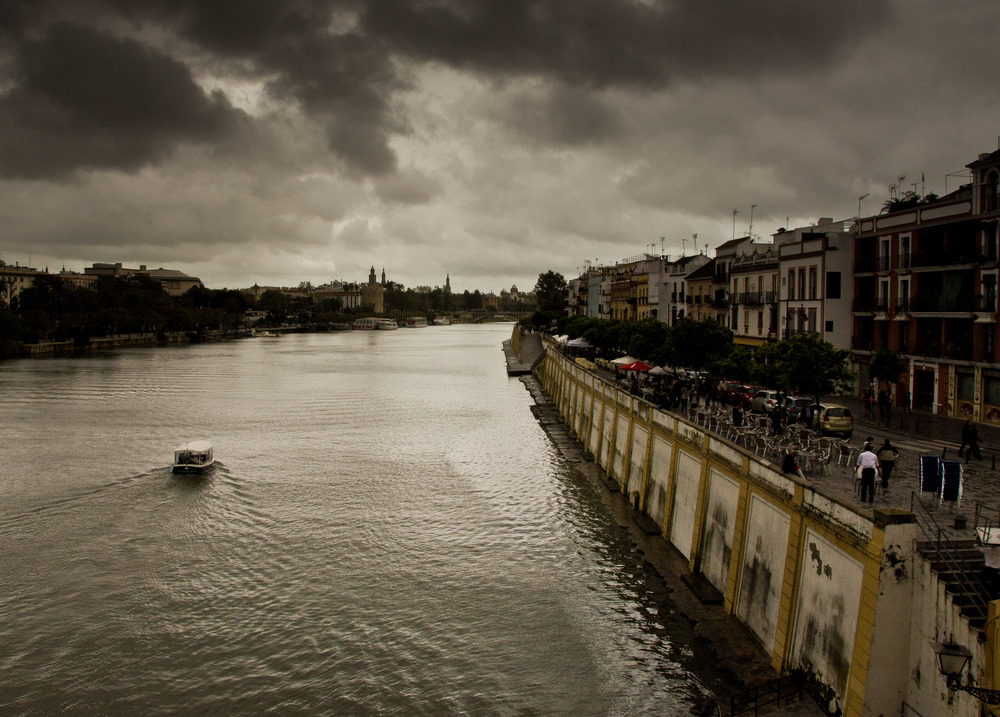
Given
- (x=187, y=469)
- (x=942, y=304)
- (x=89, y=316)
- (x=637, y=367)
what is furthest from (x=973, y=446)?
(x=89, y=316)

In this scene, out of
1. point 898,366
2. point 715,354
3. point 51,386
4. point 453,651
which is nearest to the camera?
point 453,651

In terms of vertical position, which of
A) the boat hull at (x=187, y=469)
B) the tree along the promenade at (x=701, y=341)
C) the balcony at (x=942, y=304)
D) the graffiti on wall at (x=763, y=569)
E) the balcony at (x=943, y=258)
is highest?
the balcony at (x=943, y=258)

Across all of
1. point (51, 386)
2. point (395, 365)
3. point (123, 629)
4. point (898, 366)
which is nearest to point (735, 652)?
point (123, 629)

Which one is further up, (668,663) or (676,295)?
(676,295)

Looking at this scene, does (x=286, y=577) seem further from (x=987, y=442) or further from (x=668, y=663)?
(x=987, y=442)

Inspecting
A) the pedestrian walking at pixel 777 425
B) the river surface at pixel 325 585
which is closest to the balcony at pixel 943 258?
the pedestrian walking at pixel 777 425

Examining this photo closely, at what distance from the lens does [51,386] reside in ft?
245

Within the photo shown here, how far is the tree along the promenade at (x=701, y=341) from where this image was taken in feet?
154

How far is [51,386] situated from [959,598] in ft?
267

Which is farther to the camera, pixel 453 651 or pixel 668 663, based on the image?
pixel 453 651

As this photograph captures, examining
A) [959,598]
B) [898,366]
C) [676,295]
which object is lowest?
[959,598]

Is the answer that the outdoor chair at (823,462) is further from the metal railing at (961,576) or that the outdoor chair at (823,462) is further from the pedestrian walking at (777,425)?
the metal railing at (961,576)

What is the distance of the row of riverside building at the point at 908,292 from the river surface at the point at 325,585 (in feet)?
61.3

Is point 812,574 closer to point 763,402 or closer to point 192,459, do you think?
point 763,402
